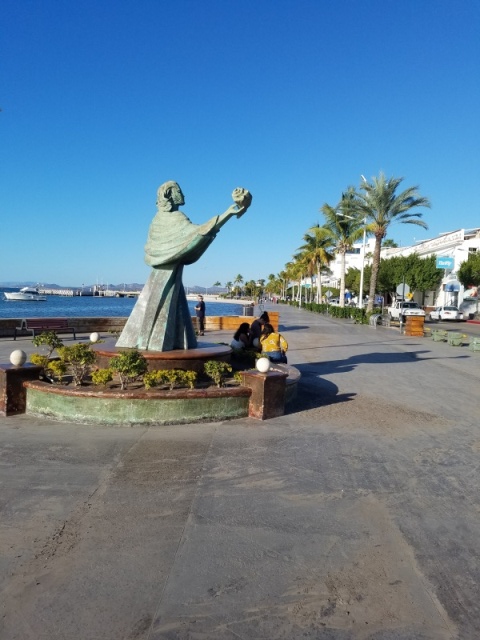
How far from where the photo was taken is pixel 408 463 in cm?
504

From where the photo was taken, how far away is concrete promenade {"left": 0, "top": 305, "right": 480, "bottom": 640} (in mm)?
2551

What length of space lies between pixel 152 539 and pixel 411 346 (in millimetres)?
16497

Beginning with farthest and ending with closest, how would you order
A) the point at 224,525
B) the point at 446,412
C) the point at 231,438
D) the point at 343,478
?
the point at 446,412 → the point at 231,438 → the point at 343,478 → the point at 224,525

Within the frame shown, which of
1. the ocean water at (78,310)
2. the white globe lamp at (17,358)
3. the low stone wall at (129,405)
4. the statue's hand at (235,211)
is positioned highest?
the statue's hand at (235,211)

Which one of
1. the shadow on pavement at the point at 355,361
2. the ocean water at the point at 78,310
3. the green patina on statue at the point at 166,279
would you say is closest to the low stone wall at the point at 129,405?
the green patina on statue at the point at 166,279

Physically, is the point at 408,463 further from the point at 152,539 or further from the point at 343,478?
the point at 152,539

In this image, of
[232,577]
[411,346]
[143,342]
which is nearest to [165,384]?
[143,342]

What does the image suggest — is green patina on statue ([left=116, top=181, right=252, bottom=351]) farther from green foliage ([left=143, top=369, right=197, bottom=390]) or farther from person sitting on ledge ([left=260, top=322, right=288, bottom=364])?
person sitting on ledge ([left=260, top=322, right=288, bottom=364])

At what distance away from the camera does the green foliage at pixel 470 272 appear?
4039cm

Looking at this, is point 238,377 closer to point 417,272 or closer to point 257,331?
point 257,331

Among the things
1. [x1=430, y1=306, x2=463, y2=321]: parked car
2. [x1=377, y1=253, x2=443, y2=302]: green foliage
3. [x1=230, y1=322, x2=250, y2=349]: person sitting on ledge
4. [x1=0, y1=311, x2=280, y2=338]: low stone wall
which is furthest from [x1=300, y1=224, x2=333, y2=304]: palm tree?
[x1=230, y1=322, x2=250, y2=349]: person sitting on ledge

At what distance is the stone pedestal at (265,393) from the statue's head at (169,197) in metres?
3.45

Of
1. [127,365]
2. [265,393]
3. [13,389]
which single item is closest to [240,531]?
[265,393]

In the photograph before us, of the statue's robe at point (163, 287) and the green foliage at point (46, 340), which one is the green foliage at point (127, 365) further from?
the green foliage at point (46, 340)
